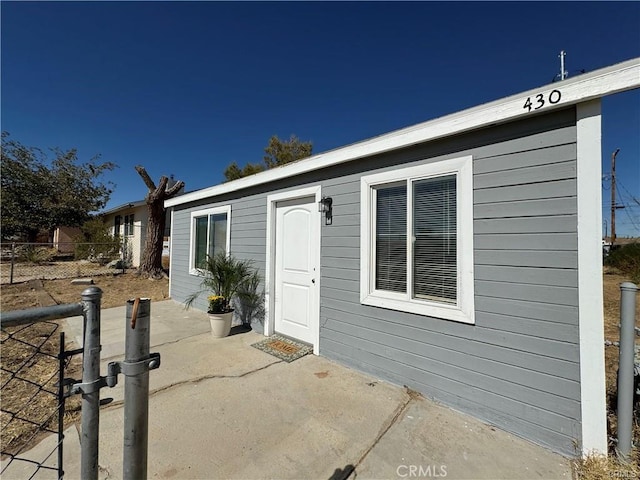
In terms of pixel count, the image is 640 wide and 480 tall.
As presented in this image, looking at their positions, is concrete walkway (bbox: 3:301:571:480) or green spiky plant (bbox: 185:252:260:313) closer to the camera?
concrete walkway (bbox: 3:301:571:480)

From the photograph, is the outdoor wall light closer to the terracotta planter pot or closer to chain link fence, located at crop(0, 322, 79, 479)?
the terracotta planter pot

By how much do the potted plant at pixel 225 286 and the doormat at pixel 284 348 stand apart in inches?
26.9

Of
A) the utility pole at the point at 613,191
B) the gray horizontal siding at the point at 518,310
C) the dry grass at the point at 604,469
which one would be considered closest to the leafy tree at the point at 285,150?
the gray horizontal siding at the point at 518,310

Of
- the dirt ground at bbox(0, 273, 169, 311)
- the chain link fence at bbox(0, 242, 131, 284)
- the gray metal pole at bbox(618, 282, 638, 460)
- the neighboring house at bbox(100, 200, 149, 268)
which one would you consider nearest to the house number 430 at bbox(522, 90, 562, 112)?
the gray metal pole at bbox(618, 282, 638, 460)

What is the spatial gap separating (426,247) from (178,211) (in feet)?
20.9

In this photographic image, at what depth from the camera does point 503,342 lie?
7.42ft

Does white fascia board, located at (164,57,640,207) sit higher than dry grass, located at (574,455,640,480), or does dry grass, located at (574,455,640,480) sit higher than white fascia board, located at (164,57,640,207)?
white fascia board, located at (164,57,640,207)

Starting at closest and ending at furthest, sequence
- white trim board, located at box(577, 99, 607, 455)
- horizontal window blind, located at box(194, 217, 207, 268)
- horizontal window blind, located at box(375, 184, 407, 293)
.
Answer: white trim board, located at box(577, 99, 607, 455)
horizontal window blind, located at box(375, 184, 407, 293)
horizontal window blind, located at box(194, 217, 207, 268)

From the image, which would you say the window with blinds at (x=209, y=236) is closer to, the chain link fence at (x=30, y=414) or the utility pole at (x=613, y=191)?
the chain link fence at (x=30, y=414)

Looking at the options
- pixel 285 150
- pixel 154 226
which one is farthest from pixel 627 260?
pixel 154 226

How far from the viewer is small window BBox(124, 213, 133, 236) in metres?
14.2

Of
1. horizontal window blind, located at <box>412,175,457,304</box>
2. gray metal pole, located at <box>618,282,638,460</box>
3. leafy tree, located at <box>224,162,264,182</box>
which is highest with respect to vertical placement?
leafy tree, located at <box>224,162,264,182</box>

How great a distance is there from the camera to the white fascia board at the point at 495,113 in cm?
180

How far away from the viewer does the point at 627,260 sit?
1248cm
